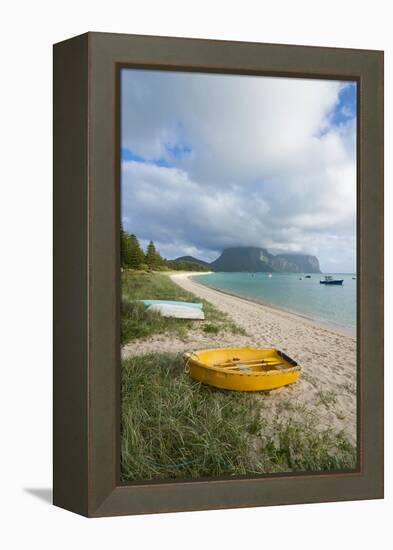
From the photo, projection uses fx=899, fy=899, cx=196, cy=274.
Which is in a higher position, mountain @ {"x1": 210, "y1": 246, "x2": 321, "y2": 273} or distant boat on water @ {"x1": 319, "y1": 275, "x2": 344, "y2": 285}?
mountain @ {"x1": 210, "y1": 246, "x2": 321, "y2": 273}

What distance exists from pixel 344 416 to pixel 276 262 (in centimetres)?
122

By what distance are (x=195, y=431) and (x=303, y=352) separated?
1.00m

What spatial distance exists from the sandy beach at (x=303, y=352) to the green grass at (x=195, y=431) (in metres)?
0.10

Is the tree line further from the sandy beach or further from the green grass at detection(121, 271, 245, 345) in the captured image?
the sandy beach

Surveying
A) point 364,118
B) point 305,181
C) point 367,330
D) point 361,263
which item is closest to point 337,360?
point 367,330

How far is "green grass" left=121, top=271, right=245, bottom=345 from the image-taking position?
6.06m

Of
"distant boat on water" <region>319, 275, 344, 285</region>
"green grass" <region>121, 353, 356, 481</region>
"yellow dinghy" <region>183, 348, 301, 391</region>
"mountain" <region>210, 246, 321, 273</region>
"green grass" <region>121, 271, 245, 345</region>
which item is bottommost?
"green grass" <region>121, 353, 356, 481</region>

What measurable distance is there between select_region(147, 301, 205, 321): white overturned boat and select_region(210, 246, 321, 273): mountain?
13.0 inches

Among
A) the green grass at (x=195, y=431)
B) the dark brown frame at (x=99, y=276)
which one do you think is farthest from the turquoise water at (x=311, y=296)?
the dark brown frame at (x=99, y=276)

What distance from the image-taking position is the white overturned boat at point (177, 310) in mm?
6180

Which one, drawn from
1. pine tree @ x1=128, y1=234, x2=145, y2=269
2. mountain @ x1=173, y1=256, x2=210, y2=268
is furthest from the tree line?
mountain @ x1=173, y1=256, x2=210, y2=268

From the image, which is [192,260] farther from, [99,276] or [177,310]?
[99,276]

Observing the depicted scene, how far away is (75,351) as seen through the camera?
5992 mm

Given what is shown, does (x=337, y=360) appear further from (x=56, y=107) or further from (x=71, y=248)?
(x=56, y=107)
